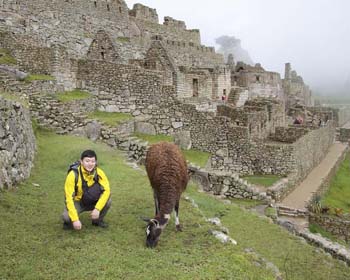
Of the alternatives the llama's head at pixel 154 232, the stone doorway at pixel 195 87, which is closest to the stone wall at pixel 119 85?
the stone doorway at pixel 195 87

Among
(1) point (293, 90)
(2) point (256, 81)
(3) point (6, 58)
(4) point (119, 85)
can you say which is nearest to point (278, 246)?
(4) point (119, 85)

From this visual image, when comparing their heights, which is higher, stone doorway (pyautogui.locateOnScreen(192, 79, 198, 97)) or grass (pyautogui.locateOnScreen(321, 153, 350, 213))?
stone doorway (pyautogui.locateOnScreen(192, 79, 198, 97))

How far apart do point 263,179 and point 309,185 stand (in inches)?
100

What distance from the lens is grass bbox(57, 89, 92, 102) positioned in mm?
15333

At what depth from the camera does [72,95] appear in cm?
1659

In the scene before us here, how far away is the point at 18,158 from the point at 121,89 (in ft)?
29.1

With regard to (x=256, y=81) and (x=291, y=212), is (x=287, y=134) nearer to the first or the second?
(x=291, y=212)

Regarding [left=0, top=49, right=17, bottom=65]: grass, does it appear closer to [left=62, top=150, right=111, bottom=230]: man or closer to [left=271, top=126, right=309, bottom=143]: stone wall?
[left=62, top=150, right=111, bottom=230]: man

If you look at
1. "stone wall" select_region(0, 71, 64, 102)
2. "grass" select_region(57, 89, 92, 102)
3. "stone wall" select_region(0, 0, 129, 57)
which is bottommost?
"grass" select_region(57, 89, 92, 102)

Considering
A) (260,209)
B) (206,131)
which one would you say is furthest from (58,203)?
(206,131)

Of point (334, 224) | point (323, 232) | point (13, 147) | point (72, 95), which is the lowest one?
point (323, 232)

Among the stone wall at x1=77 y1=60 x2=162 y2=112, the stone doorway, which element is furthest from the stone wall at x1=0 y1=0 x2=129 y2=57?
the stone doorway

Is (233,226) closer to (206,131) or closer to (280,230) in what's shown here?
(280,230)

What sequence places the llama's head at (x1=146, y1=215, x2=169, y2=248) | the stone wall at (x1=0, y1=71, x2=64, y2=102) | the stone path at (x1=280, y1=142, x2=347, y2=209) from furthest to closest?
the stone path at (x1=280, y1=142, x2=347, y2=209) < the stone wall at (x1=0, y1=71, x2=64, y2=102) < the llama's head at (x1=146, y1=215, x2=169, y2=248)
